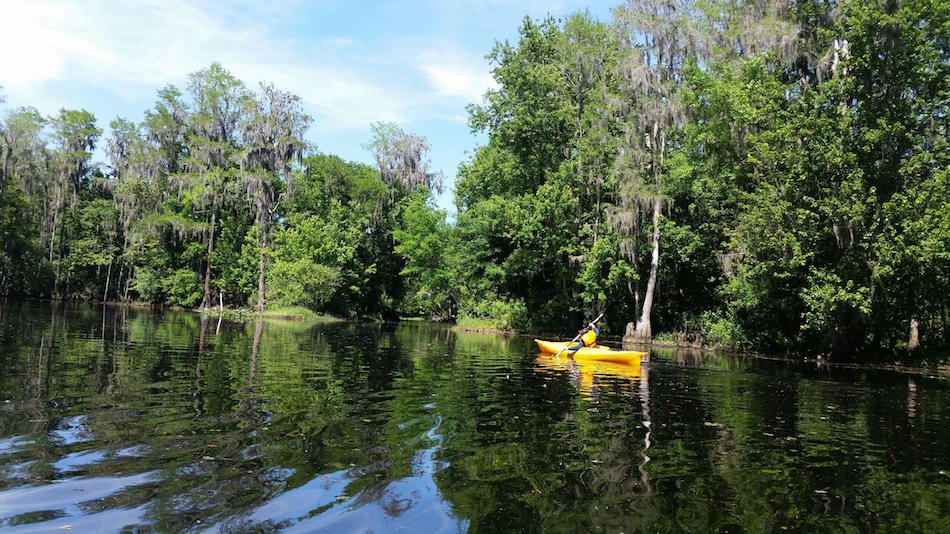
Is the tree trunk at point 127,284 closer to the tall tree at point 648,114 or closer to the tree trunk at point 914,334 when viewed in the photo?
the tall tree at point 648,114

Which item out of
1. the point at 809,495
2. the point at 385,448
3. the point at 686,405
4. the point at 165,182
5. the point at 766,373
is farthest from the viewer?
the point at 165,182

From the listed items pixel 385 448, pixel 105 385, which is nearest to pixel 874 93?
pixel 385 448

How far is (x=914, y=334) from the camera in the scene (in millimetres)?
25859

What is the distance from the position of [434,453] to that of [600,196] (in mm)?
31593

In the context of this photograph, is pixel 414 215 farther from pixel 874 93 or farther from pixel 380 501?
pixel 380 501

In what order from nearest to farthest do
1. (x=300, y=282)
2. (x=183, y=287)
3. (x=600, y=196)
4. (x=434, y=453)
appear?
(x=434, y=453) → (x=600, y=196) → (x=300, y=282) → (x=183, y=287)

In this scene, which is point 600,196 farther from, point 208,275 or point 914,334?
point 208,275

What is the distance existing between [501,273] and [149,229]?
29.7 meters

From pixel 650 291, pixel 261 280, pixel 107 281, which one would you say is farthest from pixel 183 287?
pixel 650 291

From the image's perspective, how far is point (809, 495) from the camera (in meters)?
5.64

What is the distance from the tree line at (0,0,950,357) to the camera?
2250cm

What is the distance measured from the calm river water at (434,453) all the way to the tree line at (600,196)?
502 inches

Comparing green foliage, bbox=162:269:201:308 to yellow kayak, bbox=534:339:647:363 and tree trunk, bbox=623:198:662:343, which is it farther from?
yellow kayak, bbox=534:339:647:363

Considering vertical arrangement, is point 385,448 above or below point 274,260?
below
